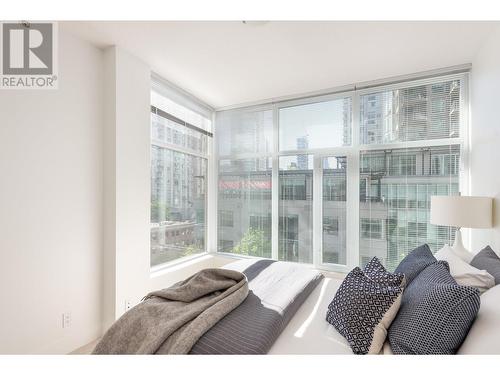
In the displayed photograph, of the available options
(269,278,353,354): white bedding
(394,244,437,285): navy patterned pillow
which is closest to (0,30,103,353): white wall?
(269,278,353,354): white bedding

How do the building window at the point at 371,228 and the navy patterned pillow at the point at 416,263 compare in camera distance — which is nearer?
the navy patterned pillow at the point at 416,263

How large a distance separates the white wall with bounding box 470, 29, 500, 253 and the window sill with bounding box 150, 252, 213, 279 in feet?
10.3

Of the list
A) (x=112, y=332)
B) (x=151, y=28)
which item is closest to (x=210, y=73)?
(x=151, y=28)

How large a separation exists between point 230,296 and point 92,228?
1.58 metres

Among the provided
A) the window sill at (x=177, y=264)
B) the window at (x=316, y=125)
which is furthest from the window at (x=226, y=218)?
the window at (x=316, y=125)

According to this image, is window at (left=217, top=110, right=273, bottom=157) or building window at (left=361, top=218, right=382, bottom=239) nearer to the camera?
building window at (left=361, top=218, right=382, bottom=239)

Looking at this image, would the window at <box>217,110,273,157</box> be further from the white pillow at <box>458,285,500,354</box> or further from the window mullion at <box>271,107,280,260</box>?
the white pillow at <box>458,285,500,354</box>

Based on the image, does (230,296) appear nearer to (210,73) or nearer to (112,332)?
(112,332)

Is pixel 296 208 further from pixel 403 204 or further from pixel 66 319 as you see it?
pixel 66 319

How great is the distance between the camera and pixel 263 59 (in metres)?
2.60

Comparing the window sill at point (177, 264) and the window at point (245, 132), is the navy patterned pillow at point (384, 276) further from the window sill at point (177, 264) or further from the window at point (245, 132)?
the window at point (245, 132)

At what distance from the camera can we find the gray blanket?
1.16 m

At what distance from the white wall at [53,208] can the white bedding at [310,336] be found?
6.01 feet

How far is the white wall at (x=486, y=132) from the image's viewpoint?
212 centimetres
